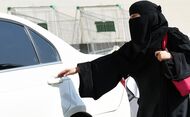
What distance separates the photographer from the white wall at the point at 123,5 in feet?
43.8

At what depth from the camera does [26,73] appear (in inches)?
158

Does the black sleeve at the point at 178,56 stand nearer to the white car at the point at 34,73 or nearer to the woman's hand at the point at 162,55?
the woman's hand at the point at 162,55

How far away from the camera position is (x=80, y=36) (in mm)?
13234

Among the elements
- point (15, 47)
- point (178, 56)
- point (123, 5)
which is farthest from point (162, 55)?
point (123, 5)

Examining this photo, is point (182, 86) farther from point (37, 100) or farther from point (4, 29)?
point (4, 29)

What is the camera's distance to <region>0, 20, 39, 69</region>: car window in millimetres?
3977

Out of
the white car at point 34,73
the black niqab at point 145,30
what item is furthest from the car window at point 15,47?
the black niqab at point 145,30

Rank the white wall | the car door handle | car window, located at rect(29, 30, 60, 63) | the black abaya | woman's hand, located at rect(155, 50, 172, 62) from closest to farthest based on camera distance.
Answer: woman's hand, located at rect(155, 50, 172, 62) < the black abaya < the car door handle < car window, located at rect(29, 30, 60, 63) < the white wall

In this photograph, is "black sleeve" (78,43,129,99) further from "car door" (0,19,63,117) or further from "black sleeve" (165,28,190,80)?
"black sleeve" (165,28,190,80)

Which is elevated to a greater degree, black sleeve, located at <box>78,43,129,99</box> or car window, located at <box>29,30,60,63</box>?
car window, located at <box>29,30,60,63</box>

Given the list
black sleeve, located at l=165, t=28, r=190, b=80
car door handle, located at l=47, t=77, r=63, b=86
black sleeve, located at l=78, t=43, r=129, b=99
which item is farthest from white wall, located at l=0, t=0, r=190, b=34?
black sleeve, located at l=165, t=28, r=190, b=80

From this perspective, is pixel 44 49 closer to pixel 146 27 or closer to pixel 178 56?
pixel 146 27

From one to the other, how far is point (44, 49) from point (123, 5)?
10.2m

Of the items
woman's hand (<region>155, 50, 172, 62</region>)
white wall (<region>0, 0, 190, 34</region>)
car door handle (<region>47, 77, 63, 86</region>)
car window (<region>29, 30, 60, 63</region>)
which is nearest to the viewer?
woman's hand (<region>155, 50, 172, 62</region>)
